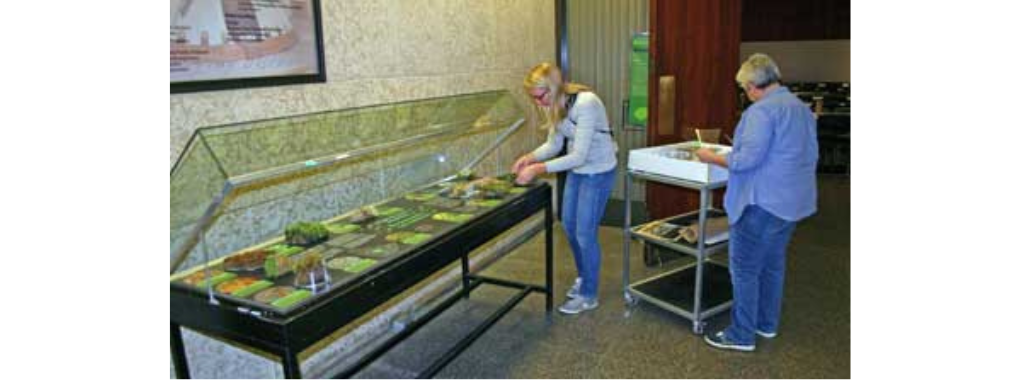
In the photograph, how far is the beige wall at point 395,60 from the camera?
2330mm

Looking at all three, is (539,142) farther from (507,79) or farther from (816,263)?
(816,263)

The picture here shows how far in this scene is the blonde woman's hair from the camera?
3.15m

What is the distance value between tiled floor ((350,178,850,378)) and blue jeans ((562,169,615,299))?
0.92ft

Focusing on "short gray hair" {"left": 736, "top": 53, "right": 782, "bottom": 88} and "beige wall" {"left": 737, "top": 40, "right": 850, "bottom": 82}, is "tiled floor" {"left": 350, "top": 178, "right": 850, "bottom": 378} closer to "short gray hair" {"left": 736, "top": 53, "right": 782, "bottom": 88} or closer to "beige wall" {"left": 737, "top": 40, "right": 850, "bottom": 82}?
"short gray hair" {"left": 736, "top": 53, "right": 782, "bottom": 88}

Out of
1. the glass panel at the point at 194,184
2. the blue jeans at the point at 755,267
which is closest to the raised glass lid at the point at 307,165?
the glass panel at the point at 194,184

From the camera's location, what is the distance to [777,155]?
2.61 metres

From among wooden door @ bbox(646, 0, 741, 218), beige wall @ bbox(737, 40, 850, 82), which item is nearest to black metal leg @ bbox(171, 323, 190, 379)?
wooden door @ bbox(646, 0, 741, 218)

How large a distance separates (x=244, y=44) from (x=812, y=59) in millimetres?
7222

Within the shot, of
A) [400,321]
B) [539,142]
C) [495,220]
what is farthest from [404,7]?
[539,142]

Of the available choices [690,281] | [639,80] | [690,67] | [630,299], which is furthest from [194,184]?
[639,80]

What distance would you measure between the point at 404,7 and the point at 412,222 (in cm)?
131

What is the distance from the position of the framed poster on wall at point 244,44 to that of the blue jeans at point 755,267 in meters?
1.95

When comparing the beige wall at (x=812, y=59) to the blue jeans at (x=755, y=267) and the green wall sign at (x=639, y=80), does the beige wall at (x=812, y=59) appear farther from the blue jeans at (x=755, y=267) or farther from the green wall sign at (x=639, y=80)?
the blue jeans at (x=755, y=267)

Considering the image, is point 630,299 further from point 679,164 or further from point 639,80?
point 639,80
